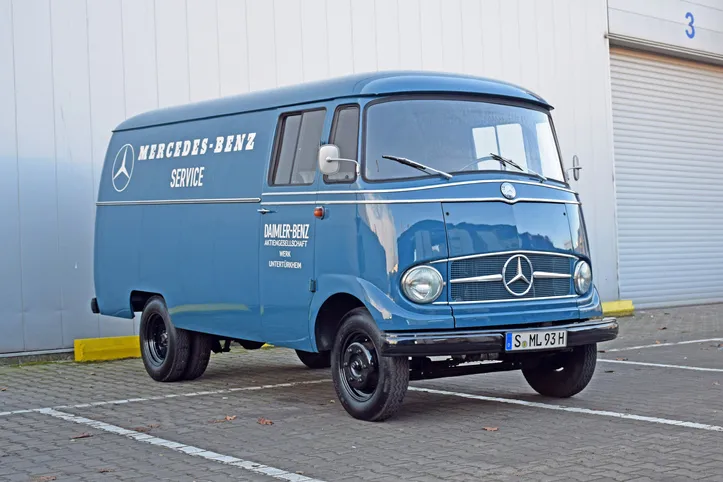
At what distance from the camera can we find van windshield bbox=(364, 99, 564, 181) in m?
7.94

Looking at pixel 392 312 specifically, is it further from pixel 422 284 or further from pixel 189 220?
pixel 189 220

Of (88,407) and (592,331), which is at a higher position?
(592,331)

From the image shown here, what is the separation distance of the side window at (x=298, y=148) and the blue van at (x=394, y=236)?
18 mm

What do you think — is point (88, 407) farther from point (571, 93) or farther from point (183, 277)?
point (571, 93)

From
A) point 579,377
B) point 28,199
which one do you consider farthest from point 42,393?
point 579,377

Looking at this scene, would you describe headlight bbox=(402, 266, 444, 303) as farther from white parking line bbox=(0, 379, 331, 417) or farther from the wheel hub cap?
white parking line bbox=(0, 379, 331, 417)

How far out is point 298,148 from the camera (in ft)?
28.5

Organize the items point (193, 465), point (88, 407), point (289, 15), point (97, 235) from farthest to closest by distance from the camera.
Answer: point (289, 15) → point (97, 235) → point (88, 407) → point (193, 465)

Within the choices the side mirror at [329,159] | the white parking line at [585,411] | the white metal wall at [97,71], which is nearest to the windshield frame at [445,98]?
the side mirror at [329,159]

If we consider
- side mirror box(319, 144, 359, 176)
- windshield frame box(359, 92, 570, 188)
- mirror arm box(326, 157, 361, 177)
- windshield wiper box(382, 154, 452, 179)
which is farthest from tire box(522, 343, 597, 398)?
side mirror box(319, 144, 359, 176)

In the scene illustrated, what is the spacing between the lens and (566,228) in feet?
27.0

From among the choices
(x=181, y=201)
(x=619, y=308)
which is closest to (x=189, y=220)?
(x=181, y=201)

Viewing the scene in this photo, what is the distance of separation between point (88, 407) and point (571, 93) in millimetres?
12372

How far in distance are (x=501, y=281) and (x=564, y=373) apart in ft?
4.63
